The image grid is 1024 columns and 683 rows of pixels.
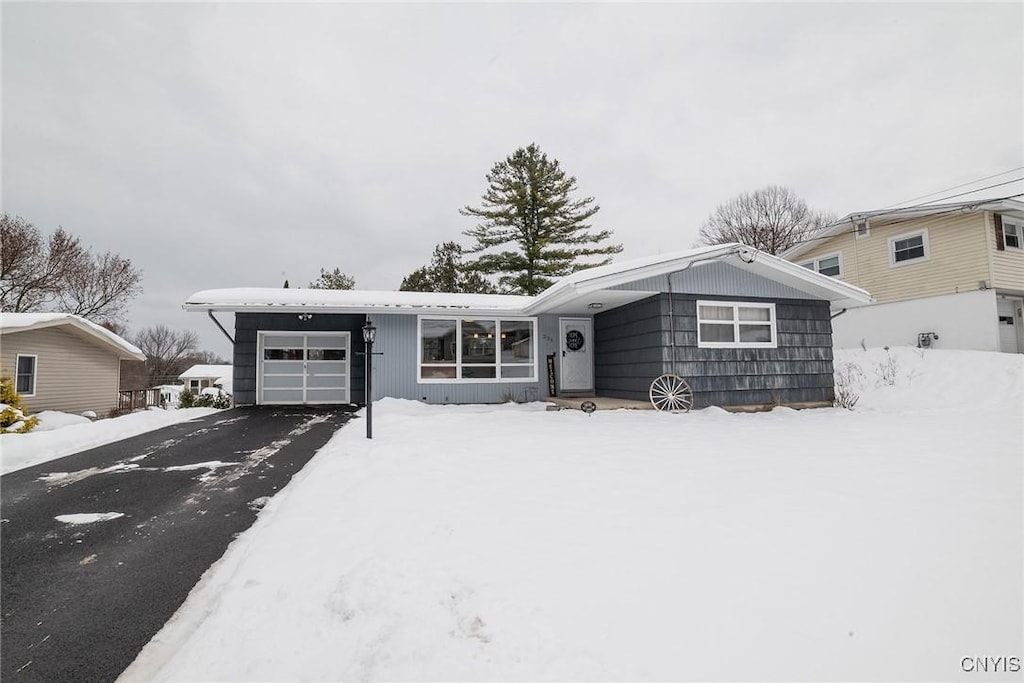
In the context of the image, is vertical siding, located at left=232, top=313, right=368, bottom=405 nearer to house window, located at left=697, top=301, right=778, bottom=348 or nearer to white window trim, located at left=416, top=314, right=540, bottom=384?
white window trim, located at left=416, top=314, right=540, bottom=384

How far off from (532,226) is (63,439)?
18.1 meters

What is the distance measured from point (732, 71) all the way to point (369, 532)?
15655mm

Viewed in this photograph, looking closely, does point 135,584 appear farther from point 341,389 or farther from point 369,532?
point 341,389

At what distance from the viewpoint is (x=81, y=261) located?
65.2 feet

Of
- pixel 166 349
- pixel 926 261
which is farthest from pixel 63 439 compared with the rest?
pixel 166 349

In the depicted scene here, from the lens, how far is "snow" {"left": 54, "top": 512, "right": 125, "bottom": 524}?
3.14m

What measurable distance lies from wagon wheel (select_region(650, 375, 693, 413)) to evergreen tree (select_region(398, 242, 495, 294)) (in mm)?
15108

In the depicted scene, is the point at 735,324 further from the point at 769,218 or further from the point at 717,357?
the point at 769,218

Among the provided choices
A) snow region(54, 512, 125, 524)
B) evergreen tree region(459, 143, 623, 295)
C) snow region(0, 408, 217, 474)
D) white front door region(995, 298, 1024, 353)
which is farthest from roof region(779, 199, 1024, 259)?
snow region(0, 408, 217, 474)

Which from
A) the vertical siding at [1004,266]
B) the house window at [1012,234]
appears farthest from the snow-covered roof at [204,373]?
the house window at [1012,234]

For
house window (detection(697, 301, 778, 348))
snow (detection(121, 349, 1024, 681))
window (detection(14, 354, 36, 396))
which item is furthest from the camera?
window (detection(14, 354, 36, 396))

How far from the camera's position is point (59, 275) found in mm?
18906

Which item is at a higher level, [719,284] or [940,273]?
[940,273]

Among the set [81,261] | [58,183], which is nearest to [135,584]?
[58,183]
